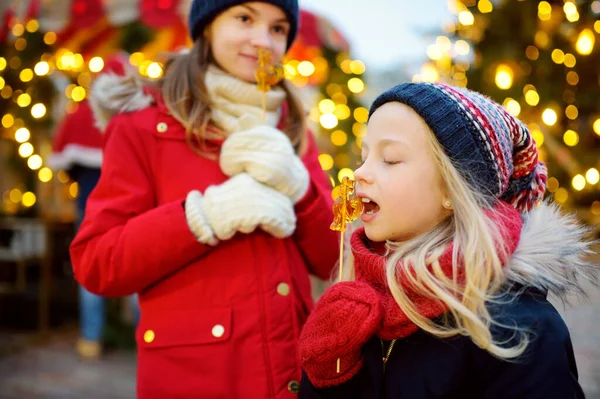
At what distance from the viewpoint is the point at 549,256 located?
1100 mm

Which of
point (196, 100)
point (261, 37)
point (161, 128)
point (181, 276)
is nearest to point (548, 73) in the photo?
point (261, 37)

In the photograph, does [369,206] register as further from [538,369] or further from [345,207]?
[538,369]

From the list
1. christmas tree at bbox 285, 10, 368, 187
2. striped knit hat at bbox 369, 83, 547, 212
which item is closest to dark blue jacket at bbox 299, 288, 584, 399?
striped knit hat at bbox 369, 83, 547, 212

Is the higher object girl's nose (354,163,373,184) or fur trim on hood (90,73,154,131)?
girl's nose (354,163,373,184)

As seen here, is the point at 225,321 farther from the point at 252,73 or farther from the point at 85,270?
the point at 252,73

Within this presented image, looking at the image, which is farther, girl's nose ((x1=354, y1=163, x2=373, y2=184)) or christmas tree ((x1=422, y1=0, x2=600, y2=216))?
christmas tree ((x1=422, y1=0, x2=600, y2=216))

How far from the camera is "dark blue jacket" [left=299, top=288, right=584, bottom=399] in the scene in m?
0.99

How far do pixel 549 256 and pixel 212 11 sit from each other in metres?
1.07

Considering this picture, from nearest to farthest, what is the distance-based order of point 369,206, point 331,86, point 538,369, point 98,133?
1. point 538,369
2. point 369,206
3. point 98,133
4. point 331,86

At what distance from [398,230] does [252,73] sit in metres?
0.67

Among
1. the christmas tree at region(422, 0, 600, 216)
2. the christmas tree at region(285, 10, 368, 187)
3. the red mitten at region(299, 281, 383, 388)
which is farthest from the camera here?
the christmas tree at region(285, 10, 368, 187)

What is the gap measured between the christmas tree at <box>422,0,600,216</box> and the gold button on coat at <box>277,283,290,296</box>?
2.29m

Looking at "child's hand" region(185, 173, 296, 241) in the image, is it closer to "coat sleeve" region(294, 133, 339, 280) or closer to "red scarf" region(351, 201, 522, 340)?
"coat sleeve" region(294, 133, 339, 280)

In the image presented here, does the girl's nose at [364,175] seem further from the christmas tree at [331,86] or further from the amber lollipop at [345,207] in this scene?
the christmas tree at [331,86]
